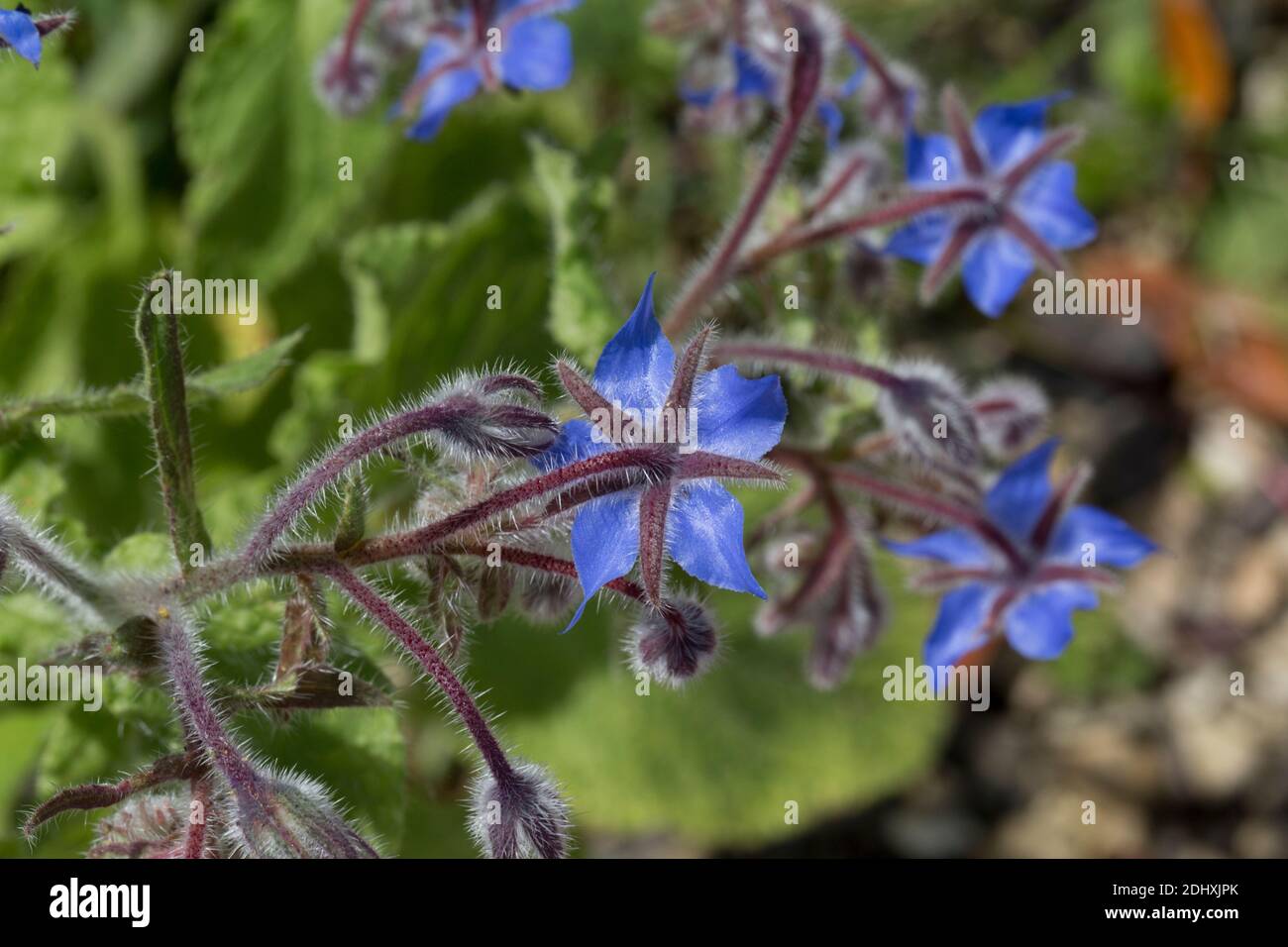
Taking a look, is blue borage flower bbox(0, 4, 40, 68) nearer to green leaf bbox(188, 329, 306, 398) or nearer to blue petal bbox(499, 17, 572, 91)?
green leaf bbox(188, 329, 306, 398)

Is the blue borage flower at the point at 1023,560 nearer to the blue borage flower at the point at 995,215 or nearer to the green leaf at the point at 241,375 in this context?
the blue borage flower at the point at 995,215

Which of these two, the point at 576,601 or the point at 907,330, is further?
the point at 907,330

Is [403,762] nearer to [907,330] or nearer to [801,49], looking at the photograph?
[801,49]

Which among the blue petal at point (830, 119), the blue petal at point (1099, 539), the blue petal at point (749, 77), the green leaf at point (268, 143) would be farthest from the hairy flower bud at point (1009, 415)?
the green leaf at point (268, 143)

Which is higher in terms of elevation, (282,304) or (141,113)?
(141,113)

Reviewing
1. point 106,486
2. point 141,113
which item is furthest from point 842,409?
point 141,113
